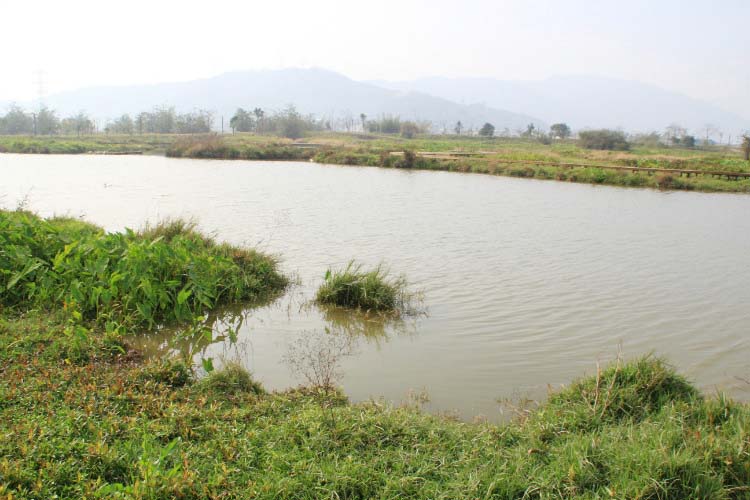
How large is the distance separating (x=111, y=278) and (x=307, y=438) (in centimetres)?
358

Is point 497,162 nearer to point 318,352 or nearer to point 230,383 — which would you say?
point 318,352

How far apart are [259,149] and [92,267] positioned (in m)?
31.2

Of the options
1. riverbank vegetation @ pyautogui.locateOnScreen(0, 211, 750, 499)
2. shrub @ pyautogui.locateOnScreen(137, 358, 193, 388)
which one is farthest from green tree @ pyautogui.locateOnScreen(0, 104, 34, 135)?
shrub @ pyautogui.locateOnScreen(137, 358, 193, 388)

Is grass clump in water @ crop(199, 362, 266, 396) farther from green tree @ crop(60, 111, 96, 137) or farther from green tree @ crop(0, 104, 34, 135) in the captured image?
green tree @ crop(0, 104, 34, 135)

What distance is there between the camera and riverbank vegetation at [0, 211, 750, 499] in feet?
9.32

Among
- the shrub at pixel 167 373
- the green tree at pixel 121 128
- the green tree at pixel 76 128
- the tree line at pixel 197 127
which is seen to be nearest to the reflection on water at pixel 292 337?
the shrub at pixel 167 373

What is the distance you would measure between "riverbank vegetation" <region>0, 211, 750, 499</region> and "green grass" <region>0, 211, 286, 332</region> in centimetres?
63

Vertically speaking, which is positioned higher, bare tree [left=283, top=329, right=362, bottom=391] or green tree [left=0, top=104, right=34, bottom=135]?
green tree [left=0, top=104, right=34, bottom=135]

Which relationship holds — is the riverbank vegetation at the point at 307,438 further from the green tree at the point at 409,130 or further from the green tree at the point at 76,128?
the green tree at the point at 76,128

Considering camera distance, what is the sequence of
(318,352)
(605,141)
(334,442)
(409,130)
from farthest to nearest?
(409,130)
(605,141)
(318,352)
(334,442)

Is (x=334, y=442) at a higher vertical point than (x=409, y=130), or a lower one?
lower

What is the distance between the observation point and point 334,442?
332 cm

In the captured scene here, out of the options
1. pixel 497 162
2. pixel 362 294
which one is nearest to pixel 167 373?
pixel 362 294

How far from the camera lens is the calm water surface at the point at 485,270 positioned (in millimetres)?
5531
